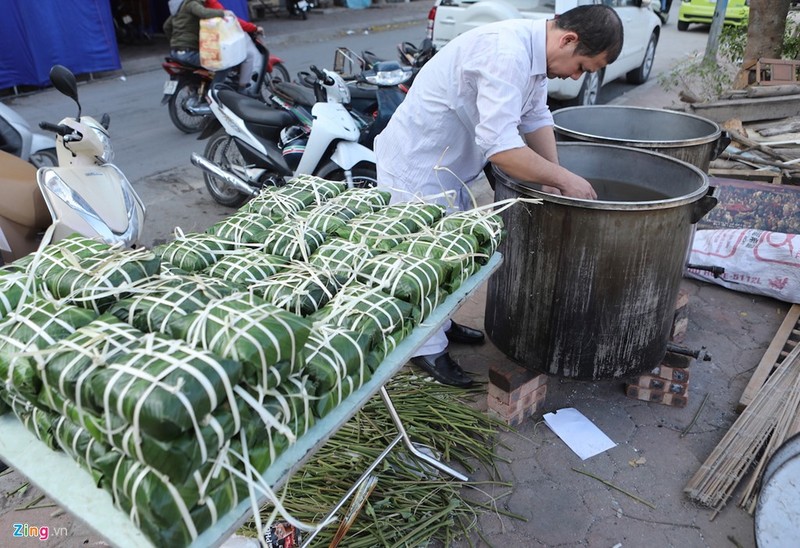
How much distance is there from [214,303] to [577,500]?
1.71m

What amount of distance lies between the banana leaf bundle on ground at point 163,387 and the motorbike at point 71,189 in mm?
1976

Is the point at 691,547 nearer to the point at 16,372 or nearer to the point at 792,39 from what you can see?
the point at 16,372

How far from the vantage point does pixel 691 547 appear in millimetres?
2176

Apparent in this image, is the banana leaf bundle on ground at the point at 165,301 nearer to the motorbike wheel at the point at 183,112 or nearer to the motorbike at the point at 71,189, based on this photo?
the motorbike at the point at 71,189

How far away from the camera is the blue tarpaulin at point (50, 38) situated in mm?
7945

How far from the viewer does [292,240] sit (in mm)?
1955

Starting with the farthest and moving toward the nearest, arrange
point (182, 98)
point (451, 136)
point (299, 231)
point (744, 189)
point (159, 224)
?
point (182, 98), point (159, 224), point (744, 189), point (451, 136), point (299, 231)

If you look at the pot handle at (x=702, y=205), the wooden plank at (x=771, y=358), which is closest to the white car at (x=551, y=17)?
the wooden plank at (x=771, y=358)

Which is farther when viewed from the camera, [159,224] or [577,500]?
[159,224]

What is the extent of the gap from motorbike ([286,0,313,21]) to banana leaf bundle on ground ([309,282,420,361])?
13897mm

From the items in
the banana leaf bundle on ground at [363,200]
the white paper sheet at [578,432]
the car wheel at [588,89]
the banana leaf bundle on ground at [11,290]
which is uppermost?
the banana leaf bundle on ground at [11,290]

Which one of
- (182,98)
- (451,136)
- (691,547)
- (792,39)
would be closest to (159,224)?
(182,98)

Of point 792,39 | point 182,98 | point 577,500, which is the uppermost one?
point 792,39

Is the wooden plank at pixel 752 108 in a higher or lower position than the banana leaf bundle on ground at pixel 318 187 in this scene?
lower
